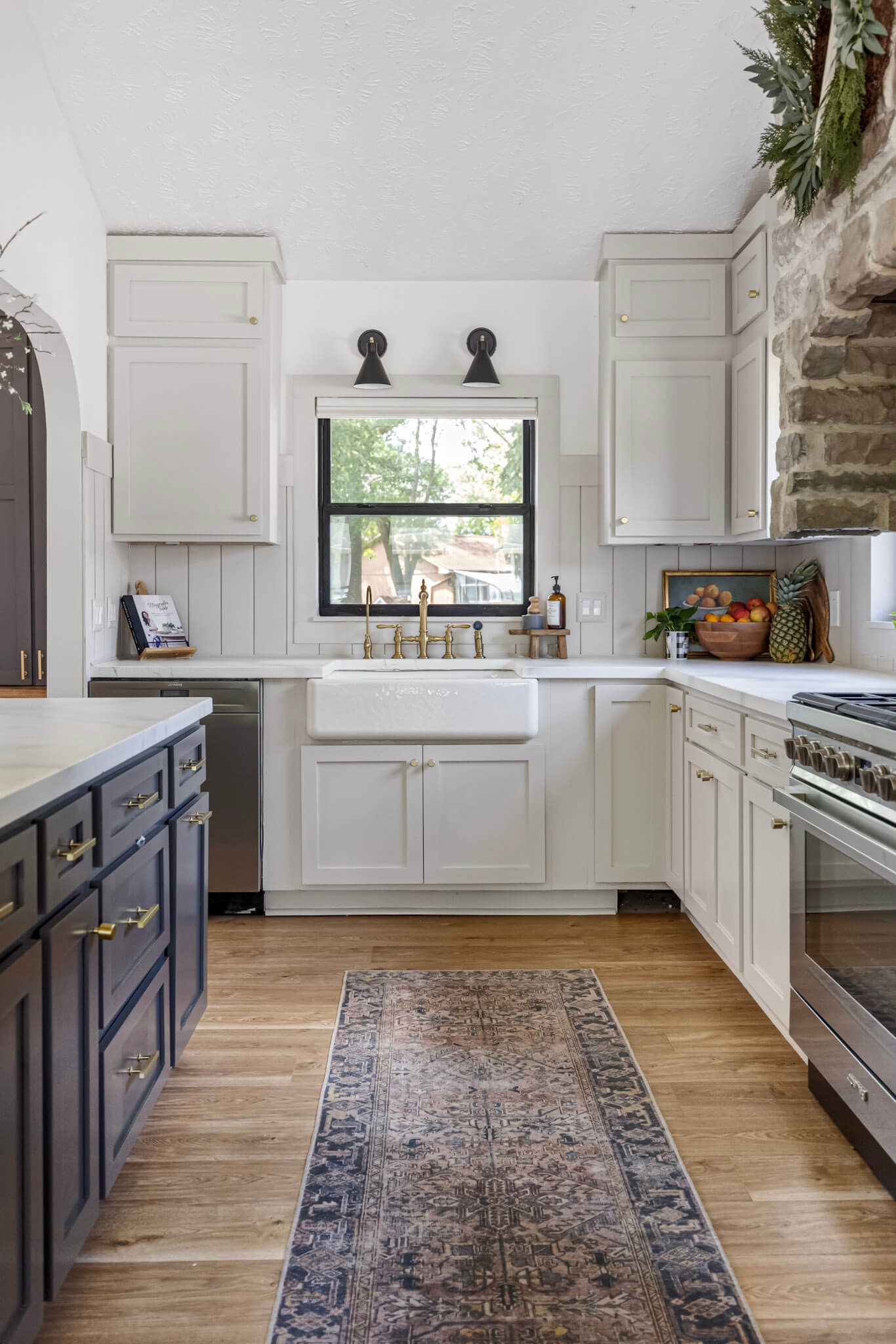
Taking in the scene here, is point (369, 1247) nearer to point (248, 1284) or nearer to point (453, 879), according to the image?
point (248, 1284)

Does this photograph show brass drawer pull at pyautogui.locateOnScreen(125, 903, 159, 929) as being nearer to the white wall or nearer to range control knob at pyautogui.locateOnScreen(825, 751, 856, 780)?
range control knob at pyautogui.locateOnScreen(825, 751, 856, 780)

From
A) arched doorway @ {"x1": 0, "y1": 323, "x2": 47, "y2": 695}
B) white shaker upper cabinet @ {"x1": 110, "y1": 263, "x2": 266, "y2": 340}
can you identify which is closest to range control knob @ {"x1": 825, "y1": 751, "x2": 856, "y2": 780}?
white shaker upper cabinet @ {"x1": 110, "y1": 263, "x2": 266, "y2": 340}

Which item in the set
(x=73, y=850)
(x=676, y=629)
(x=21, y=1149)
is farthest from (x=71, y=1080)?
(x=676, y=629)

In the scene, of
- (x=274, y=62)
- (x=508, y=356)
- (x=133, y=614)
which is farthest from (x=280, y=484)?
(x=274, y=62)

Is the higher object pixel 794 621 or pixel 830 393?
pixel 830 393

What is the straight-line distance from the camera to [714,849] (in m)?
2.91

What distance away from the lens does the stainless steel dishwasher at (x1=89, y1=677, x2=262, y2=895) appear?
3490 millimetres

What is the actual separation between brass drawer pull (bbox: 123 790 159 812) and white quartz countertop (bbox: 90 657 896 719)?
1.58 m

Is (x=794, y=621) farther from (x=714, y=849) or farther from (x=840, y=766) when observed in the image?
(x=840, y=766)

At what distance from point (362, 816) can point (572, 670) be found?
3.02 ft

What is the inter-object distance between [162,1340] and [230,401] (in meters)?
3.06

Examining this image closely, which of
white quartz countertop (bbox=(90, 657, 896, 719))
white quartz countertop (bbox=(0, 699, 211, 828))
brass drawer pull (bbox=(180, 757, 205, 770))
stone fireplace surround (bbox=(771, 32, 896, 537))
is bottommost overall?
brass drawer pull (bbox=(180, 757, 205, 770))

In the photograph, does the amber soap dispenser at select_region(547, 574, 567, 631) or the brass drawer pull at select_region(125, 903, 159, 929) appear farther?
the amber soap dispenser at select_region(547, 574, 567, 631)

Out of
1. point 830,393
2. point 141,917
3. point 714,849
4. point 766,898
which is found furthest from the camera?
point 714,849
